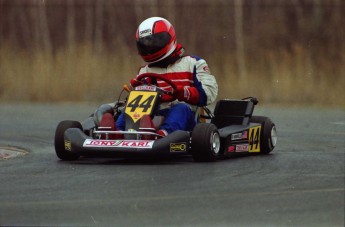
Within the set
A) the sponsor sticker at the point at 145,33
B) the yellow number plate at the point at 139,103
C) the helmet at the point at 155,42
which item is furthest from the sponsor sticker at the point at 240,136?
the sponsor sticker at the point at 145,33

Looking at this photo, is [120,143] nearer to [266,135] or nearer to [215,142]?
[215,142]

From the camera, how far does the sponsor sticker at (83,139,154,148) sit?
33.5 ft

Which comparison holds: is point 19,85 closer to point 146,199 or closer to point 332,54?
point 332,54

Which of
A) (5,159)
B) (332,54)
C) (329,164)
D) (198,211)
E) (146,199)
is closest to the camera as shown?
(198,211)

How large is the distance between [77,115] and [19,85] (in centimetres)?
186

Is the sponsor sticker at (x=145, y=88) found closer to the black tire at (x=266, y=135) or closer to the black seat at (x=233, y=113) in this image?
the black seat at (x=233, y=113)

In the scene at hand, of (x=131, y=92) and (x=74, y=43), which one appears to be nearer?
(x=131, y=92)

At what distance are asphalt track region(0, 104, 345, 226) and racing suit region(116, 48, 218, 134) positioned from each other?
0.38 metres

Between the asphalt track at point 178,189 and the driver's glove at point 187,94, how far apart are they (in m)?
0.55

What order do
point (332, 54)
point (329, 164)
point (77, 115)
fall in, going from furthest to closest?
1. point (332, 54)
2. point (77, 115)
3. point (329, 164)

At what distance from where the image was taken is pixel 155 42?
11.2m

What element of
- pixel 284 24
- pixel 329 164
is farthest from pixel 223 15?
pixel 329 164

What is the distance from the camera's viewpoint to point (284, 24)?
57.2 ft

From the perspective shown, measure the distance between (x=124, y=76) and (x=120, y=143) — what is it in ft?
23.7
